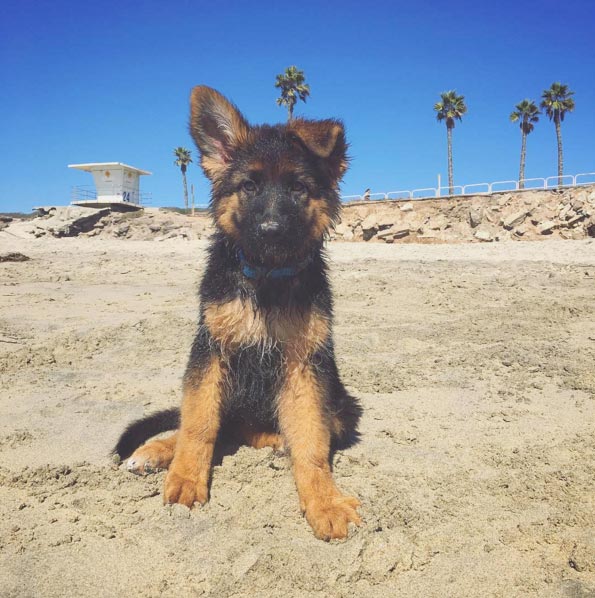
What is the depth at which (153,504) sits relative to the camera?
3041mm

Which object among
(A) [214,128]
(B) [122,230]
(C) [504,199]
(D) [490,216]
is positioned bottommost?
(A) [214,128]

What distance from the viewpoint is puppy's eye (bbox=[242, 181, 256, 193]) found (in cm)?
347

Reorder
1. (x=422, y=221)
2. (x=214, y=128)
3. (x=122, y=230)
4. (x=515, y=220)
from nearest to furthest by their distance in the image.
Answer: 1. (x=214, y=128)
2. (x=515, y=220)
3. (x=422, y=221)
4. (x=122, y=230)

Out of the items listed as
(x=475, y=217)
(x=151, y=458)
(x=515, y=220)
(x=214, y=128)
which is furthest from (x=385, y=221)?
(x=151, y=458)

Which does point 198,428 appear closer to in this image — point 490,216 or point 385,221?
point 490,216

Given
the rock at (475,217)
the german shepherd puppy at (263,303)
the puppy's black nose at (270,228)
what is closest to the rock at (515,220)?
the rock at (475,217)

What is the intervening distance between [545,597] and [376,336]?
17.1 feet

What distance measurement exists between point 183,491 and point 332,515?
901 mm

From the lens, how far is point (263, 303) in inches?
133

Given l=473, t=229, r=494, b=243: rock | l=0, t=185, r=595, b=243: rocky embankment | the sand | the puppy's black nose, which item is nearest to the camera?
the sand

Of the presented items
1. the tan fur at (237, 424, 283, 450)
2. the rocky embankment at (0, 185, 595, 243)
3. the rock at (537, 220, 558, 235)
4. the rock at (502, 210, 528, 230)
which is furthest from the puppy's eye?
the rock at (502, 210, 528, 230)

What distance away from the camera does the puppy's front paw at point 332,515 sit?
2.73 metres

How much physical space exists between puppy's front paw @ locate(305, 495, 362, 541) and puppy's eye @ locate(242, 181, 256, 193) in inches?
78.7

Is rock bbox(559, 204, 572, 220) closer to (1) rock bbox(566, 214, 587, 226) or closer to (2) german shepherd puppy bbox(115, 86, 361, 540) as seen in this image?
(1) rock bbox(566, 214, 587, 226)
